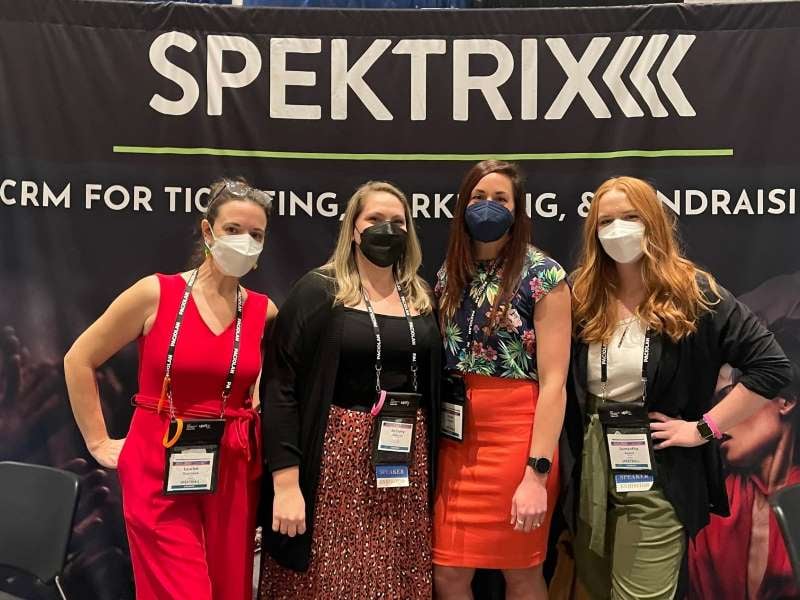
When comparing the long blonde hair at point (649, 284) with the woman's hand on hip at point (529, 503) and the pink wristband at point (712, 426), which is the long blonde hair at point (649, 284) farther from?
the woman's hand on hip at point (529, 503)

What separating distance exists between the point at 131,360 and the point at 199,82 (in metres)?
1.22

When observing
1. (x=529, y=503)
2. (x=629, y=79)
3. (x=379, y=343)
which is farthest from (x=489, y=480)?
(x=629, y=79)

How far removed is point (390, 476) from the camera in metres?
1.91

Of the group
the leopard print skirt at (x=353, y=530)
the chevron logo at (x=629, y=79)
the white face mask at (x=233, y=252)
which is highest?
the chevron logo at (x=629, y=79)

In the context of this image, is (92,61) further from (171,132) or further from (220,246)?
(220,246)

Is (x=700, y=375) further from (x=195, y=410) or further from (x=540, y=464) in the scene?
(x=195, y=410)

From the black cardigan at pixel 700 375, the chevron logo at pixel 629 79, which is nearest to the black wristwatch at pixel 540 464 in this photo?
the black cardigan at pixel 700 375

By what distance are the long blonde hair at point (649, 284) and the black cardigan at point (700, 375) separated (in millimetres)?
43

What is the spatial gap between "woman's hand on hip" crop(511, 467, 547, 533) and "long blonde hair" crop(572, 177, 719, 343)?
452 millimetres

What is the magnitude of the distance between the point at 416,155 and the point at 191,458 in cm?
160

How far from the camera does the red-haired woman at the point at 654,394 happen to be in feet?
6.31

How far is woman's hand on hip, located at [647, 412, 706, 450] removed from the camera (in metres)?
Result: 1.94

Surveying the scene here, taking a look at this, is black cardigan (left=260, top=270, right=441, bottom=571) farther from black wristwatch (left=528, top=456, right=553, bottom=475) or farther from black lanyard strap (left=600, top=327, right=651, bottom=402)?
black lanyard strap (left=600, top=327, right=651, bottom=402)

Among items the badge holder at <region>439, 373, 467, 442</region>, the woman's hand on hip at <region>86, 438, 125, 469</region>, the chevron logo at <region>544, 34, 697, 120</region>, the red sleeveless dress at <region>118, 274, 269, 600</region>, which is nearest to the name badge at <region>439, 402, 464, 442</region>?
the badge holder at <region>439, 373, 467, 442</region>
